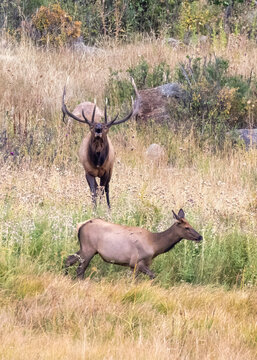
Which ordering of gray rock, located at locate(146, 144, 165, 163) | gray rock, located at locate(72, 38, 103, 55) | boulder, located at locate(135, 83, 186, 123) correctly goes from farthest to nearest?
gray rock, located at locate(72, 38, 103, 55) → boulder, located at locate(135, 83, 186, 123) → gray rock, located at locate(146, 144, 165, 163)

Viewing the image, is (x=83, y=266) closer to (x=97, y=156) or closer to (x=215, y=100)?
(x=97, y=156)

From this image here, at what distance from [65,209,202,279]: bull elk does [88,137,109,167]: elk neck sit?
3.02 metres

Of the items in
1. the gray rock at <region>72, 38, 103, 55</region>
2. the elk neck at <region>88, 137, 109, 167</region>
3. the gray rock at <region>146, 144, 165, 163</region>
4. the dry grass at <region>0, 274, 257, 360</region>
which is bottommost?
the dry grass at <region>0, 274, 257, 360</region>

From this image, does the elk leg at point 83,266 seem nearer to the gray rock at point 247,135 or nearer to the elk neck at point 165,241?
the elk neck at point 165,241

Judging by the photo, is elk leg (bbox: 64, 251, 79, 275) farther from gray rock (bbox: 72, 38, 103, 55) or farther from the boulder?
gray rock (bbox: 72, 38, 103, 55)

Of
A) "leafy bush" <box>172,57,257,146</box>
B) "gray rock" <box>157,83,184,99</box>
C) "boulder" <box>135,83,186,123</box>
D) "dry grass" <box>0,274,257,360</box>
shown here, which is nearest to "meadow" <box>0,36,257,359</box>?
"dry grass" <box>0,274,257,360</box>

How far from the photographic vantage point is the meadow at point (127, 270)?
4.85 metres

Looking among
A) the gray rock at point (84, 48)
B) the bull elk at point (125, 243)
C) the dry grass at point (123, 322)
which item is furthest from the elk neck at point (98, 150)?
the gray rock at point (84, 48)

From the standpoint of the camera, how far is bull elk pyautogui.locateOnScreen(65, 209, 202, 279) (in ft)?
20.2

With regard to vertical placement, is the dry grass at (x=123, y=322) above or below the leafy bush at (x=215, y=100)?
below

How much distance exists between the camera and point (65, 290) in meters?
5.64

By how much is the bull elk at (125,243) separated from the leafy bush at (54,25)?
12874 mm

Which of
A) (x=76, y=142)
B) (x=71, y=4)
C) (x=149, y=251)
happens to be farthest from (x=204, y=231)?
(x=71, y=4)

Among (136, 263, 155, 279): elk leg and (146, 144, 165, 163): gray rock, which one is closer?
(136, 263, 155, 279): elk leg
